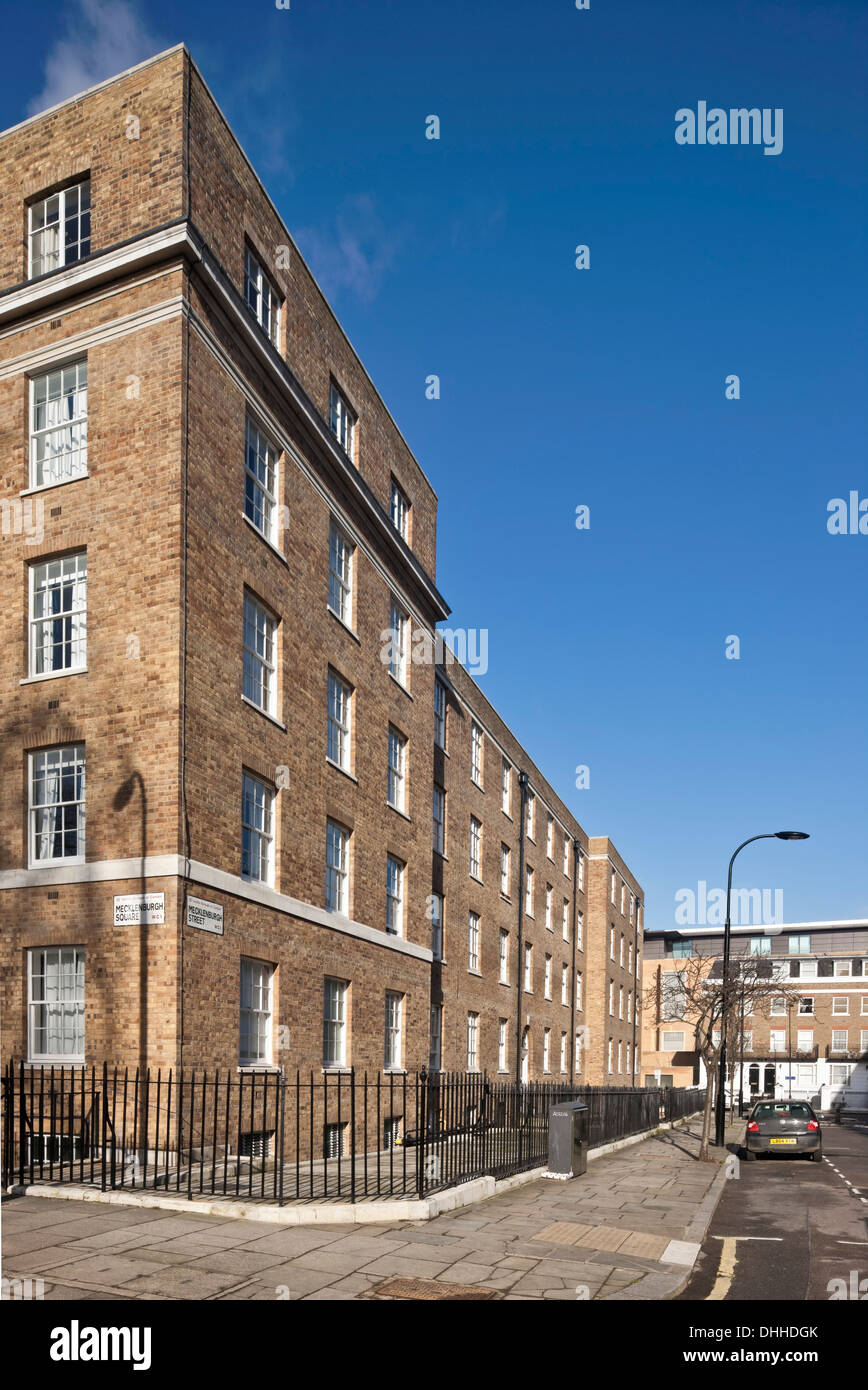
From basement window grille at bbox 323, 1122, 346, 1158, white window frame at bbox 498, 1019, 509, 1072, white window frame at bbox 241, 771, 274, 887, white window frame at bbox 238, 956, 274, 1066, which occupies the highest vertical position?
white window frame at bbox 241, 771, 274, 887

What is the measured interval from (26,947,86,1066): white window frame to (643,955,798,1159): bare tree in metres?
17.5

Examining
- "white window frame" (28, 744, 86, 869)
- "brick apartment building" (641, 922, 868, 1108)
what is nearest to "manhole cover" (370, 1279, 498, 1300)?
"white window frame" (28, 744, 86, 869)

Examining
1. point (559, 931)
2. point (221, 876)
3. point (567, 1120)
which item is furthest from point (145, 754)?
point (559, 931)

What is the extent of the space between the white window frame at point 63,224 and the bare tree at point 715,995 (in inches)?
914

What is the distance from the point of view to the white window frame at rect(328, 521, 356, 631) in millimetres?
24062

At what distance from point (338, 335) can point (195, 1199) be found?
17.7 m

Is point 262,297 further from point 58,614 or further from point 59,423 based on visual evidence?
point 58,614

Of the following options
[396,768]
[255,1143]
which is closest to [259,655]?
[255,1143]

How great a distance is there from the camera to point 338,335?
2491 cm

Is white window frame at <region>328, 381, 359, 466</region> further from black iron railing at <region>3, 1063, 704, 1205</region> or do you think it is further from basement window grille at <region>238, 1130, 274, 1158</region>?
basement window grille at <region>238, 1130, 274, 1158</region>

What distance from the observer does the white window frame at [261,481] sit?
66.8 ft

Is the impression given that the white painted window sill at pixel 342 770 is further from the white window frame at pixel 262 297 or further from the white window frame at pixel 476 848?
the white window frame at pixel 476 848

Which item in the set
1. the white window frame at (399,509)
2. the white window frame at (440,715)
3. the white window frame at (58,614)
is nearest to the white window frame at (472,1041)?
the white window frame at (440,715)

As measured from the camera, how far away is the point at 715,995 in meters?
43.1
